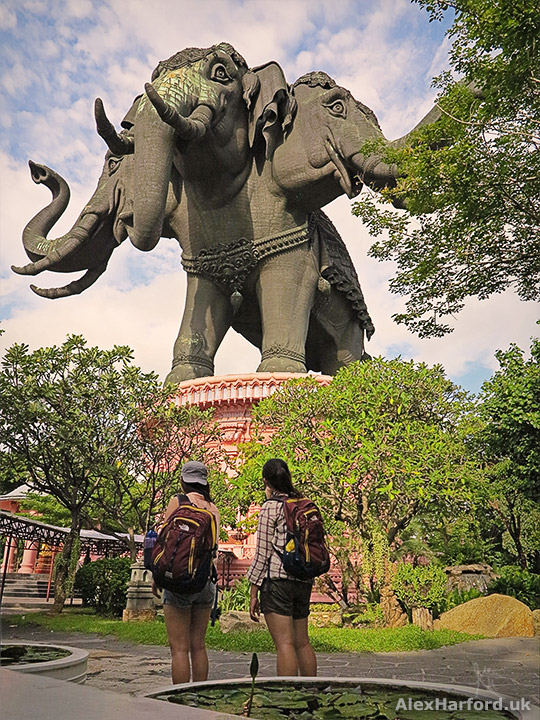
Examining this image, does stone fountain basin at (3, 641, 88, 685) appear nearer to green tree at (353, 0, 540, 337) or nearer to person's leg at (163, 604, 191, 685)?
person's leg at (163, 604, 191, 685)

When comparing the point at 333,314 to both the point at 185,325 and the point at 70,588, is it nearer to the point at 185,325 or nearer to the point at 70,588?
the point at 185,325

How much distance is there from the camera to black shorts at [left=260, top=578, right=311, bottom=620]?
3725mm

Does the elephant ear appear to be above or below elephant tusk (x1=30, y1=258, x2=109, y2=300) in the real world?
above

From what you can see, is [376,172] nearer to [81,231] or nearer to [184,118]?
[184,118]

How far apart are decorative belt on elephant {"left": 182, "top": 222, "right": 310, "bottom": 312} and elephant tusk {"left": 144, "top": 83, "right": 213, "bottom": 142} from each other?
2.82 metres

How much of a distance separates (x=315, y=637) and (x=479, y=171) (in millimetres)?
5848

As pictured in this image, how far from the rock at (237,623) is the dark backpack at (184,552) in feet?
18.7

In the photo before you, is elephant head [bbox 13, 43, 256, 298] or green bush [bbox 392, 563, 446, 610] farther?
elephant head [bbox 13, 43, 256, 298]

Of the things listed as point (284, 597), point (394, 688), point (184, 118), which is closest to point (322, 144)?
point (184, 118)

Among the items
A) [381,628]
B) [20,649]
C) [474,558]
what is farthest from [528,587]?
[20,649]

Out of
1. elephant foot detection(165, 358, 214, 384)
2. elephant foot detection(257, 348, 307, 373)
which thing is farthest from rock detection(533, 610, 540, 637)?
elephant foot detection(165, 358, 214, 384)

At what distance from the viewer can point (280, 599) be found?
3732mm

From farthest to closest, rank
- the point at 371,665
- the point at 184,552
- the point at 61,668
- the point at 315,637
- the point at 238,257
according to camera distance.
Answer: the point at 238,257 → the point at 315,637 → the point at 371,665 → the point at 184,552 → the point at 61,668

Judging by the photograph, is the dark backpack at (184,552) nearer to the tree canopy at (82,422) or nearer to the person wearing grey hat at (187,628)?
Answer: the person wearing grey hat at (187,628)
